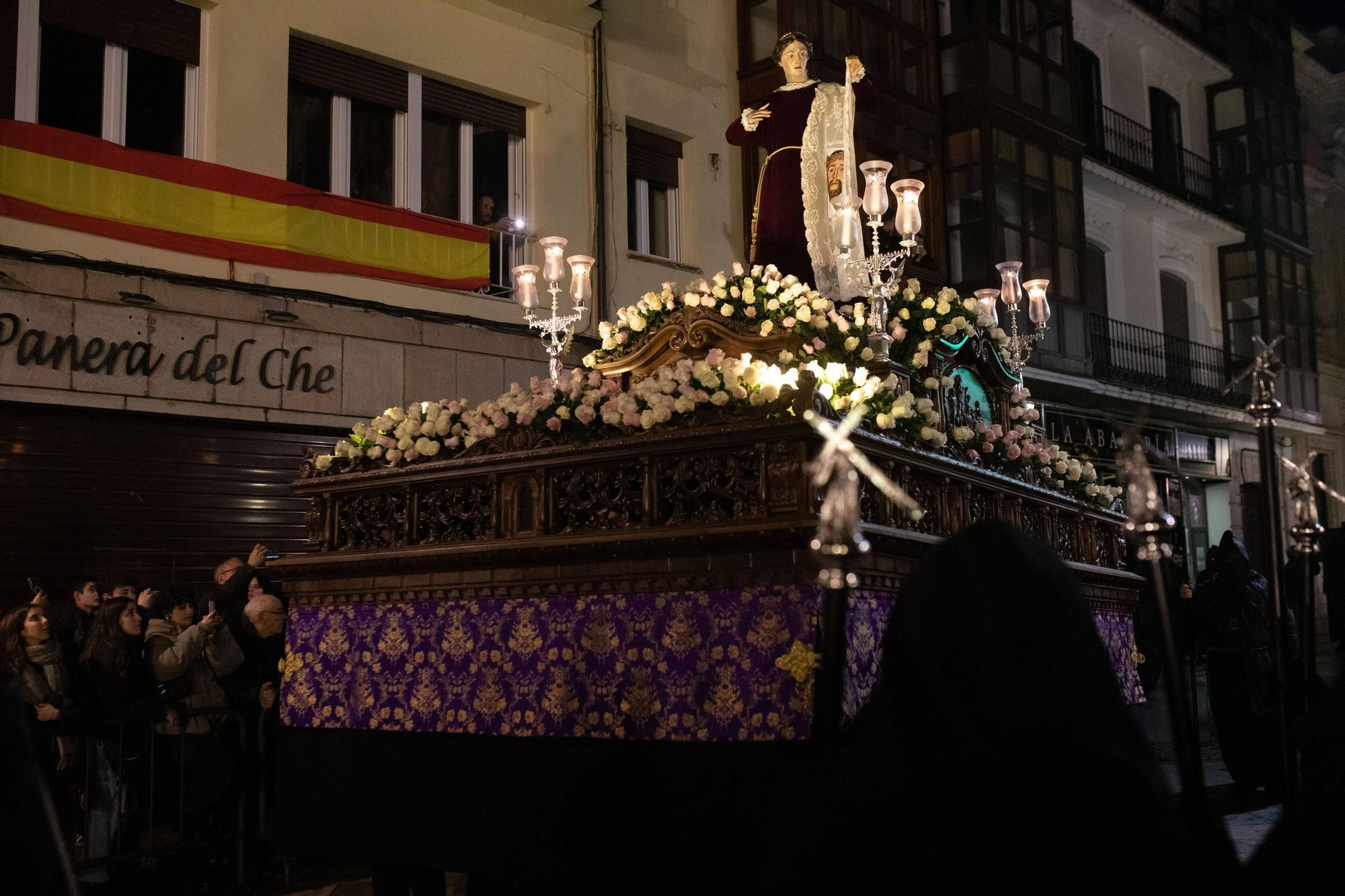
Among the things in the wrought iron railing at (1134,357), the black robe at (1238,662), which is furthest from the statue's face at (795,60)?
the wrought iron railing at (1134,357)

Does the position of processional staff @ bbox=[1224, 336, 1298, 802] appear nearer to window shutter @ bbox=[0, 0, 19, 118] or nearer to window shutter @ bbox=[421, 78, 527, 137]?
window shutter @ bbox=[0, 0, 19, 118]

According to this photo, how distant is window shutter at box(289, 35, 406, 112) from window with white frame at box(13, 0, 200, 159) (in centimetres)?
91

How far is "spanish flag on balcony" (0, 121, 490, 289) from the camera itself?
8.87 metres

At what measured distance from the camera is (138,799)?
639 cm

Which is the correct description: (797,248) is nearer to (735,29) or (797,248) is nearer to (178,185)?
(178,185)

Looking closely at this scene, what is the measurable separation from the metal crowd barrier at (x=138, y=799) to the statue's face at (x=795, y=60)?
16.6 ft

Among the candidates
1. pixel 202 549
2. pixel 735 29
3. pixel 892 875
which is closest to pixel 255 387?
pixel 202 549

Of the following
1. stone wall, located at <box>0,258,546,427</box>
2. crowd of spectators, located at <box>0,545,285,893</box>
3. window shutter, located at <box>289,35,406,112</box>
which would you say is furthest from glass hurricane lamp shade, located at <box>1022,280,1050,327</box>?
window shutter, located at <box>289,35,406,112</box>

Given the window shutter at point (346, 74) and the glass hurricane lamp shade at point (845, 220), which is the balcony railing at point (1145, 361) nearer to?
the window shutter at point (346, 74)

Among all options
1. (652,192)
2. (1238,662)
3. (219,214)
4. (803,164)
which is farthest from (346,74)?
(1238,662)

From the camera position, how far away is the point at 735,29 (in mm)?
14086

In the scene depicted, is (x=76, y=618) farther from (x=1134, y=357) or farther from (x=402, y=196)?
(x=1134, y=357)

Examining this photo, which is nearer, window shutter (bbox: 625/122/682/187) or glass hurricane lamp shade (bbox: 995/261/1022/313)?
glass hurricane lamp shade (bbox: 995/261/1022/313)

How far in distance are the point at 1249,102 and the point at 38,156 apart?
2025 cm
